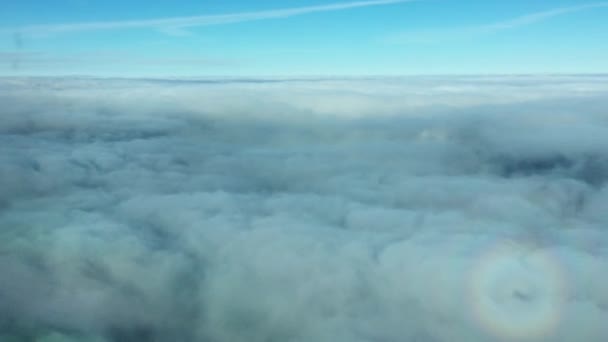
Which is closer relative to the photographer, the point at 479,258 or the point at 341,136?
the point at 479,258

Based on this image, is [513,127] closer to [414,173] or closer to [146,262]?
[414,173]

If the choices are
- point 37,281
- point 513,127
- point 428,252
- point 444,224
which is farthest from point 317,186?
point 513,127

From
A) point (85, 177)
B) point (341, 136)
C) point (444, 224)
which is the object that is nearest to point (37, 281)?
point (85, 177)

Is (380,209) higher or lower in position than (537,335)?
higher

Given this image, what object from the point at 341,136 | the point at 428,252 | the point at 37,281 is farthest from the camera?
the point at 341,136

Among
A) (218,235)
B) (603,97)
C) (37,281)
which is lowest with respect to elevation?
(37,281)

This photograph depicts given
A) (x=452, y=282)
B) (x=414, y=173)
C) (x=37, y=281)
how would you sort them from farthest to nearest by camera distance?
(x=414, y=173)
(x=37, y=281)
(x=452, y=282)

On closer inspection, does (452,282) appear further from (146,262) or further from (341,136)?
(341,136)
